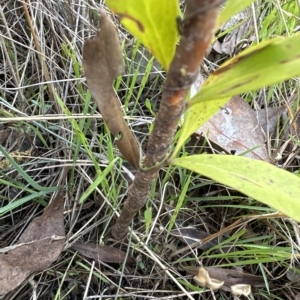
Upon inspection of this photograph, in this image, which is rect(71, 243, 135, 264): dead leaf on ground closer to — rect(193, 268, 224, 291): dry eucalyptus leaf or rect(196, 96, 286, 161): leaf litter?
rect(193, 268, 224, 291): dry eucalyptus leaf

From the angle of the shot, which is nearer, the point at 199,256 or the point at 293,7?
the point at 199,256

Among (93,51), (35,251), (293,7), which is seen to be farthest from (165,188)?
(293,7)

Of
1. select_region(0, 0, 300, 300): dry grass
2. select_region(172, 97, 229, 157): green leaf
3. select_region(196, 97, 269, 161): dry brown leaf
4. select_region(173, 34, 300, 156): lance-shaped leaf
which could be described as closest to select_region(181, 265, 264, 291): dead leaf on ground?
select_region(0, 0, 300, 300): dry grass

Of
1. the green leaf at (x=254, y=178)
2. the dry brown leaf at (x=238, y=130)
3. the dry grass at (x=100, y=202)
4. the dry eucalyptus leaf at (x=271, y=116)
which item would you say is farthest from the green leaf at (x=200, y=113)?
the dry eucalyptus leaf at (x=271, y=116)

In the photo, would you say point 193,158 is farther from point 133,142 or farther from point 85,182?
point 85,182

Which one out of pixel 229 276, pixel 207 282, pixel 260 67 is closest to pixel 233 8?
pixel 260 67

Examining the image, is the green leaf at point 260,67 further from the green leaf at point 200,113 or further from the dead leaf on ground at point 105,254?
the dead leaf on ground at point 105,254
